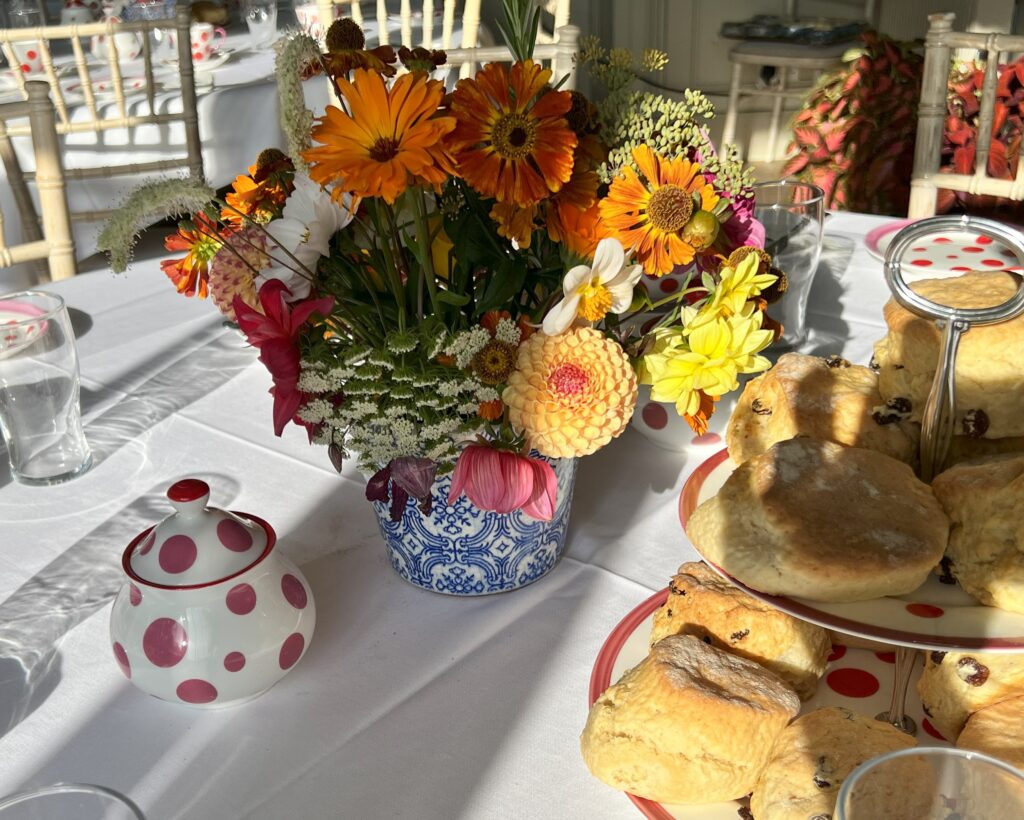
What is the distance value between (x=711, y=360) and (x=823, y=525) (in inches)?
6.6

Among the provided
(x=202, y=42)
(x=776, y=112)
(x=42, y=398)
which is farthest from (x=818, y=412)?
(x=776, y=112)

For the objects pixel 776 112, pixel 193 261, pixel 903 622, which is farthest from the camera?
pixel 776 112

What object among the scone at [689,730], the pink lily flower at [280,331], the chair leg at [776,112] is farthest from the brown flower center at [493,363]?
the chair leg at [776,112]

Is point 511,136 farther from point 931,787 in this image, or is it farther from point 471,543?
point 931,787

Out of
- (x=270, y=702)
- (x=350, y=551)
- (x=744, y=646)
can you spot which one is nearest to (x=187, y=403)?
(x=350, y=551)

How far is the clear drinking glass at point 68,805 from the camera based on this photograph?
0.52 meters

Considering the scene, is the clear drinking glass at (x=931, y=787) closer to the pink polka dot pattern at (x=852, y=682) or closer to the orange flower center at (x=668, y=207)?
the pink polka dot pattern at (x=852, y=682)

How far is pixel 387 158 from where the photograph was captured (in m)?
0.58

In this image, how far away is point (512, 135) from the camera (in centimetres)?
60

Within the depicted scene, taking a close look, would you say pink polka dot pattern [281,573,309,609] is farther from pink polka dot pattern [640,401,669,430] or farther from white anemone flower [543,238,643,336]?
pink polka dot pattern [640,401,669,430]

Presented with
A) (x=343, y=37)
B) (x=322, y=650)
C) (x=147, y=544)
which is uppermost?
(x=343, y=37)

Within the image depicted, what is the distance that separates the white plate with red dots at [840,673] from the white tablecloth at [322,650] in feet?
0.11

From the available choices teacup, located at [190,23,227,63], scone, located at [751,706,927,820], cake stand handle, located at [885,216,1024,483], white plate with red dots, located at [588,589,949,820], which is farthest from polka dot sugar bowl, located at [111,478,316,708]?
teacup, located at [190,23,227,63]

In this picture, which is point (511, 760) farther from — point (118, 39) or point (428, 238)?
point (118, 39)
